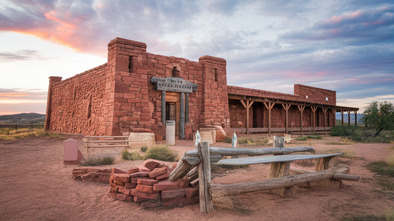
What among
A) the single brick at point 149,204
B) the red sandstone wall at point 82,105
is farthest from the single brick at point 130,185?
the red sandstone wall at point 82,105

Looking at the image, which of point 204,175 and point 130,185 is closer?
→ point 204,175

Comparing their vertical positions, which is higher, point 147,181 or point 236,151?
point 236,151

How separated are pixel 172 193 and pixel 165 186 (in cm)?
16

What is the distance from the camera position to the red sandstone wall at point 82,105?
1149 centimetres

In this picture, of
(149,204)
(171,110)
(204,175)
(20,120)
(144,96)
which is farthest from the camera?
(20,120)

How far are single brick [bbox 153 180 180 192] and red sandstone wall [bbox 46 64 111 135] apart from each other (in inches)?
280

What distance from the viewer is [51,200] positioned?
154 inches

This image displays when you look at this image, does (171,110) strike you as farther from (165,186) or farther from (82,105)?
(165,186)

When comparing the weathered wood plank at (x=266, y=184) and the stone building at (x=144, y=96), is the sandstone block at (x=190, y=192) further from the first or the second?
the stone building at (x=144, y=96)

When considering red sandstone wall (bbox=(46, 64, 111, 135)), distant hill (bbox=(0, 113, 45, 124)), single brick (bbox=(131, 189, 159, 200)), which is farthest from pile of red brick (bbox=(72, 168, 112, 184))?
distant hill (bbox=(0, 113, 45, 124))

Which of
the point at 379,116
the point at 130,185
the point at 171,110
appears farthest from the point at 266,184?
the point at 379,116

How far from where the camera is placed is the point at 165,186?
3836 mm

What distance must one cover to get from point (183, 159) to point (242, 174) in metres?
2.77

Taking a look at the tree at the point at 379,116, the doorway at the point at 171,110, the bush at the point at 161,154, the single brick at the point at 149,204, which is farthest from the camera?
the tree at the point at 379,116
